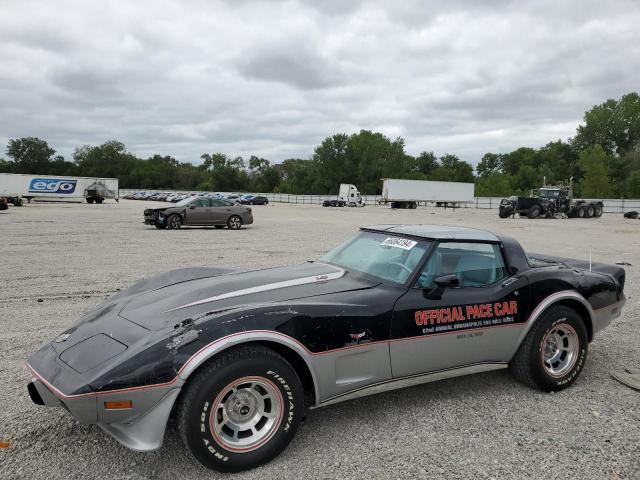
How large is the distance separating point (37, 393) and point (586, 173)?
88203mm

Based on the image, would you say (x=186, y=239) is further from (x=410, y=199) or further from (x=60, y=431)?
(x=410, y=199)

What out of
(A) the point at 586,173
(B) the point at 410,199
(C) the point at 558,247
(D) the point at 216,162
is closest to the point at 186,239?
(C) the point at 558,247

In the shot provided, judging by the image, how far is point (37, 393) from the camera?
117 inches

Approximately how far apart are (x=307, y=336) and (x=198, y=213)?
17757mm

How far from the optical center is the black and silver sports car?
269cm

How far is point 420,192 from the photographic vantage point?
182 ft

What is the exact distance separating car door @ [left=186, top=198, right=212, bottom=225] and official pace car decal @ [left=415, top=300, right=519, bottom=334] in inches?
681

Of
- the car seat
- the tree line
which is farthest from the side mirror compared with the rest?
the tree line

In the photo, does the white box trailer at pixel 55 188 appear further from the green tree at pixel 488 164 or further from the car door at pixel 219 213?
the green tree at pixel 488 164

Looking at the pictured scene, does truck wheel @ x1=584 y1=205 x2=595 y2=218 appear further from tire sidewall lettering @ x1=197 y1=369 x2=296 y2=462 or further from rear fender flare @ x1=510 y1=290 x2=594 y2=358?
tire sidewall lettering @ x1=197 y1=369 x2=296 y2=462

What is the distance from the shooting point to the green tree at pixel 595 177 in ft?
248

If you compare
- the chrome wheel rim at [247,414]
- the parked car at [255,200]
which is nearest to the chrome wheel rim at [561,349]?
the chrome wheel rim at [247,414]

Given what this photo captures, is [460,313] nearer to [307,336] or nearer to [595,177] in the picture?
[307,336]

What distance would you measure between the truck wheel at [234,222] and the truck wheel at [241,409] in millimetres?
17904
